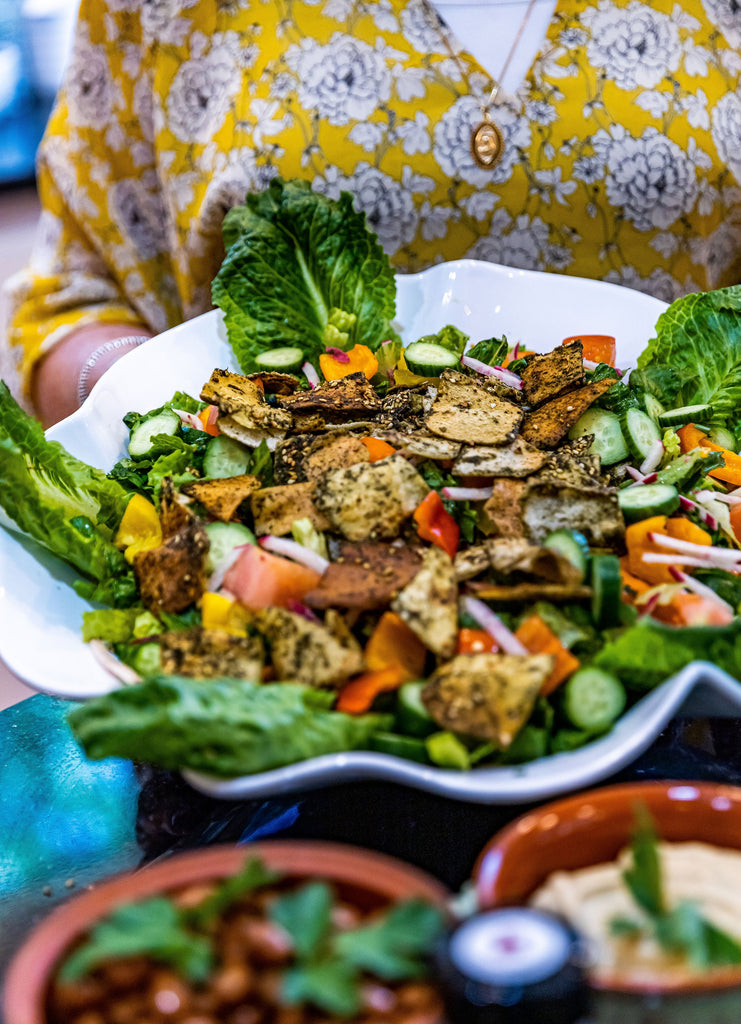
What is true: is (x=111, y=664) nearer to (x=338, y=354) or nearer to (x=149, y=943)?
(x=149, y=943)

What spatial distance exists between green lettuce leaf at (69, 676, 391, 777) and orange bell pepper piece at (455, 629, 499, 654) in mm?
215

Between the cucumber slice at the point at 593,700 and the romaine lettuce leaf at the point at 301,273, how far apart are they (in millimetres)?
1372

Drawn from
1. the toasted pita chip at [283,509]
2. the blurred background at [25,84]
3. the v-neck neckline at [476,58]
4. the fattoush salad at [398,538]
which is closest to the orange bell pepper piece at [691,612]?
the fattoush salad at [398,538]

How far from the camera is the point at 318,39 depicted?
2764mm

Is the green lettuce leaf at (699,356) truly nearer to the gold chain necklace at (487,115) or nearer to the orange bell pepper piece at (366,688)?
the gold chain necklace at (487,115)

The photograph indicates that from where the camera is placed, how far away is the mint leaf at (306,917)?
80 cm

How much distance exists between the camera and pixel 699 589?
158cm

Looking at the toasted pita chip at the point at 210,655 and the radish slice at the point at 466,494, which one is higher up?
the toasted pita chip at the point at 210,655

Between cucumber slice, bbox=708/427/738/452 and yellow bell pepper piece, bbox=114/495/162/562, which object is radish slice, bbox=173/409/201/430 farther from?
cucumber slice, bbox=708/427/738/452

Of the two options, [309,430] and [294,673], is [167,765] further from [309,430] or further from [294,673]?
[309,430]

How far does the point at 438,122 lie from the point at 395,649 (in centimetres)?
186


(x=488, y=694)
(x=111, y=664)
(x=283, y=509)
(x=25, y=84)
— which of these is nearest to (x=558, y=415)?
(x=283, y=509)

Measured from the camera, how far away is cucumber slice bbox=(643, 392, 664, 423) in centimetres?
213

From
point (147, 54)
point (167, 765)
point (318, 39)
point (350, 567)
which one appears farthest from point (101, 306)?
point (167, 765)
